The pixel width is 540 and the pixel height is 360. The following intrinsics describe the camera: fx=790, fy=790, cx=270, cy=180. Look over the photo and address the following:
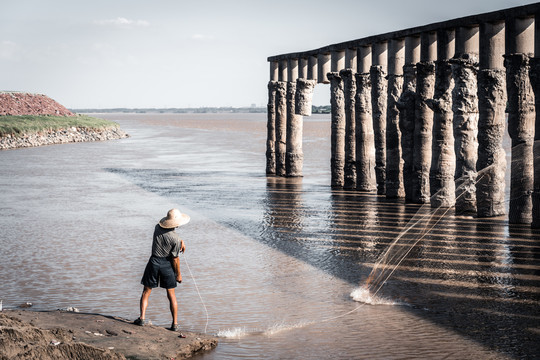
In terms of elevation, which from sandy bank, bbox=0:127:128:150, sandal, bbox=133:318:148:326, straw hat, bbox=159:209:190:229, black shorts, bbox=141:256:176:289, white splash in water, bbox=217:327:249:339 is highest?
sandy bank, bbox=0:127:128:150

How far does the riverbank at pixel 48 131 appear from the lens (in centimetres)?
5467

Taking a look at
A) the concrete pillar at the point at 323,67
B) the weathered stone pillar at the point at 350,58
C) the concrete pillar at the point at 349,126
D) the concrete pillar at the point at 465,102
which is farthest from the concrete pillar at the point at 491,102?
the concrete pillar at the point at 323,67

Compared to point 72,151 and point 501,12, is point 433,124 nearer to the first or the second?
point 501,12

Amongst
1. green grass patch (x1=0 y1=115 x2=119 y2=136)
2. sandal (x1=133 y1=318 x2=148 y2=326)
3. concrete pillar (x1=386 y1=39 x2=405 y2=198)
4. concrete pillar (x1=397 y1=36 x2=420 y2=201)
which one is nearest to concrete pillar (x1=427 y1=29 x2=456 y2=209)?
concrete pillar (x1=397 y1=36 x2=420 y2=201)

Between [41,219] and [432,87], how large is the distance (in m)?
10.9

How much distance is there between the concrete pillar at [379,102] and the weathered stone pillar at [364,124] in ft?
1.11

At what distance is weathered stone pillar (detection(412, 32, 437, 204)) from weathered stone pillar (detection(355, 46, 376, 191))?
10.7 feet

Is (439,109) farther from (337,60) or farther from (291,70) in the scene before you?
(291,70)

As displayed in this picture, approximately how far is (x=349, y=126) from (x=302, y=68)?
4.64m

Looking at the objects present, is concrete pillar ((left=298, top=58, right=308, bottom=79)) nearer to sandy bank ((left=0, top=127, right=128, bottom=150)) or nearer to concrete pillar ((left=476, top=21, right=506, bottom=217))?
concrete pillar ((left=476, top=21, right=506, bottom=217))

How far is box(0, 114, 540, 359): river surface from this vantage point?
9.89 m

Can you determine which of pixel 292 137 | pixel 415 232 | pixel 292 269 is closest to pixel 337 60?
pixel 292 137

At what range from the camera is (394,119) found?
76.5ft

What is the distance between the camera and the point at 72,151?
49.4m
